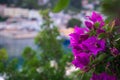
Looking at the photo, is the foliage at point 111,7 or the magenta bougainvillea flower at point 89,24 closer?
the foliage at point 111,7

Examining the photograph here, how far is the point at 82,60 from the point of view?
1.14 feet

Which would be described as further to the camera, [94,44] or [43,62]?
[43,62]

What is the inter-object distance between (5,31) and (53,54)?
12.6 metres

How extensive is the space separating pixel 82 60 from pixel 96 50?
0.02m

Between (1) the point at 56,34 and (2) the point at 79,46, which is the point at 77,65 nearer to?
(2) the point at 79,46

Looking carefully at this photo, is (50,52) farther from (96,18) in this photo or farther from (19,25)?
(19,25)

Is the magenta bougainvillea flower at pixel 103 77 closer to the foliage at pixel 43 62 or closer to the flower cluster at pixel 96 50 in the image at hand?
the flower cluster at pixel 96 50

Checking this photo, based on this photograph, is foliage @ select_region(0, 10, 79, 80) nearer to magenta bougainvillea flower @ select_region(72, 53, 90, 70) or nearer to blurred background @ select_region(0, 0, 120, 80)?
blurred background @ select_region(0, 0, 120, 80)

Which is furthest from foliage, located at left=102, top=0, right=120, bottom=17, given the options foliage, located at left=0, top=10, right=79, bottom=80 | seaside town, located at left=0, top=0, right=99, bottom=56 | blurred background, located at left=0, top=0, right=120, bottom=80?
seaside town, located at left=0, top=0, right=99, bottom=56

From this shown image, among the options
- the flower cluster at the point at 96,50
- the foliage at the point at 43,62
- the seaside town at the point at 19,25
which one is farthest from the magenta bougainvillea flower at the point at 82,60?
the seaside town at the point at 19,25

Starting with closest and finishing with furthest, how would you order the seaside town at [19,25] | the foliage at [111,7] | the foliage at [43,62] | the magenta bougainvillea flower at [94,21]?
the foliage at [111,7] < the magenta bougainvillea flower at [94,21] < the foliage at [43,62] < the seaside town at [19,25]

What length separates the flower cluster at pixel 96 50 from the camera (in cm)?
34

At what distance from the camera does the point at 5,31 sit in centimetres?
1477

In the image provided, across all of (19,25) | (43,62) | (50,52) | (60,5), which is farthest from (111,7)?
(19,25)
